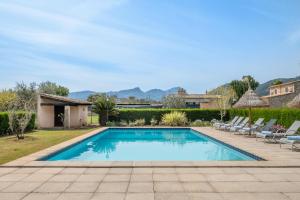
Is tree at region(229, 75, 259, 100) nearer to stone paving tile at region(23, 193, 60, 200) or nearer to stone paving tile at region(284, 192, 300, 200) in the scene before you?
stone paving tile at region(284, 192, 300, 200)

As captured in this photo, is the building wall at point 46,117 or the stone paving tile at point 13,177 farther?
the building wall at point 46,117

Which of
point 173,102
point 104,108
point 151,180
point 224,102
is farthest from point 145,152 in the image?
point 173,102

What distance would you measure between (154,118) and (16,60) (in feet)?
43.9

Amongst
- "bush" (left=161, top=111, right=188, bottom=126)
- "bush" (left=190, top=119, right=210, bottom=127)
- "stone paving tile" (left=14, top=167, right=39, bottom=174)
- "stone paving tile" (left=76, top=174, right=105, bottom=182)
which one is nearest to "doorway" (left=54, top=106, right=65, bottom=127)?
"bush" (left=161, top=111, right=188, bottom=126)

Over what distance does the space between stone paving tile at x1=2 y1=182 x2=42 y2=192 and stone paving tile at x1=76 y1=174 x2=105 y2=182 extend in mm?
921

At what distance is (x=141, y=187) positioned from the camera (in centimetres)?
671

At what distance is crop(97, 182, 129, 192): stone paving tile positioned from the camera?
6.50 meters

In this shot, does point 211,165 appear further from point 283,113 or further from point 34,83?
point 34,83

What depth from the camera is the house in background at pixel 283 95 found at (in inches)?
1302

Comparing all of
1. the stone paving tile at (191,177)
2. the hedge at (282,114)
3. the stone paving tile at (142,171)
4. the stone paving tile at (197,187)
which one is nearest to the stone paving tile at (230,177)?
the stone paving tile at (191,177)

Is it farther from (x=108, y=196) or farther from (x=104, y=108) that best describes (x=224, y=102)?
(x=108, y=196)

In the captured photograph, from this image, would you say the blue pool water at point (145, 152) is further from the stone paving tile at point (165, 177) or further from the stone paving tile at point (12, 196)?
the stone paving tile at point (12, 196)

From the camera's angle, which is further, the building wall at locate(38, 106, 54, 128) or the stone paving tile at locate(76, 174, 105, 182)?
the building wall at locate(38, 106, 54, 128)

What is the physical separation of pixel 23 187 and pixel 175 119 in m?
22.7
